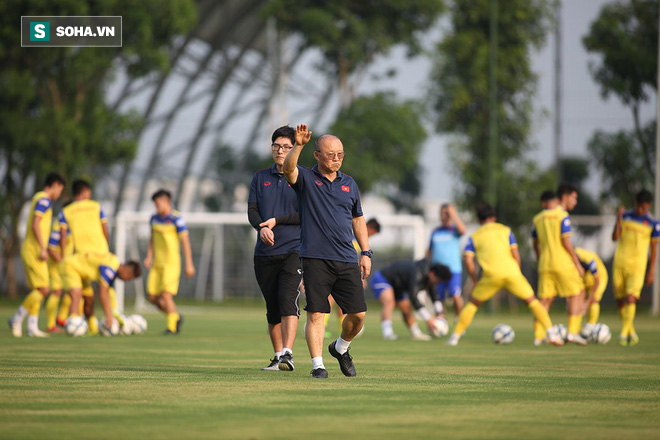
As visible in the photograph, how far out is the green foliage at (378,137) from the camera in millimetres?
38125

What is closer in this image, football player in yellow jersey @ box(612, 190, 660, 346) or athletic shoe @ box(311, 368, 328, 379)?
athletic shoe @ box(311, 368, 328, 379)

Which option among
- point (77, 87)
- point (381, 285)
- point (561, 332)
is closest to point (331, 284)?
point (561, 332)

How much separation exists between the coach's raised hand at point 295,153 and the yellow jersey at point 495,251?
592 centimetres

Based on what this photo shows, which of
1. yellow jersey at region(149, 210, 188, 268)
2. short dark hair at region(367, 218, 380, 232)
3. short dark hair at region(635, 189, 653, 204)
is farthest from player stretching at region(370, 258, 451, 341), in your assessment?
yellow jersey at region(149, 210, 188, 268)

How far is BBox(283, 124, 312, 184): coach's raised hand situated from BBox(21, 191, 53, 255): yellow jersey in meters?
7.35

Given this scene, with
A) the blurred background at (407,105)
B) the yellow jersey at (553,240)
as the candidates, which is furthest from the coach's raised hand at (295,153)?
the blurred background at (407,105)

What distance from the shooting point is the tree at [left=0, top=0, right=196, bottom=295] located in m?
31.3

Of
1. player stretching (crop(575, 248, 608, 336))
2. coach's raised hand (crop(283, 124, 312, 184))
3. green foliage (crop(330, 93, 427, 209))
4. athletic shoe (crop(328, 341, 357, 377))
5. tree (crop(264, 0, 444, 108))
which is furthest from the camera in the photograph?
tree (crop(264, 0, 444, 108))

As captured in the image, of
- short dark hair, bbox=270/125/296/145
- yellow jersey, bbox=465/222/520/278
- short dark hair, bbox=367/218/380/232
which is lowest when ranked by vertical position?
yellow jersey, bbox=465/222/520/278

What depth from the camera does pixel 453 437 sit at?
5.82 m

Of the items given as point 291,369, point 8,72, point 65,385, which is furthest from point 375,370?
point 8,72

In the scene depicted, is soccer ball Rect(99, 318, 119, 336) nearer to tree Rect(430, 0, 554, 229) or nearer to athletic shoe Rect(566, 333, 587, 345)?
athletic shoe Rect(566, 333, 587, 345)

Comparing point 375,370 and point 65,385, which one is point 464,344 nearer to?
point 375,370

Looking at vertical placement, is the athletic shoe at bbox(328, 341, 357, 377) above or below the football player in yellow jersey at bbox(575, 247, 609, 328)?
below
